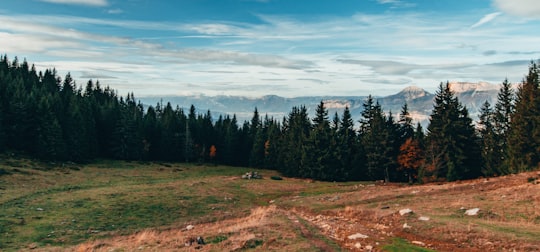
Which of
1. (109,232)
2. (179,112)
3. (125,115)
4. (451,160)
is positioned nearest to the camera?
(109,232)

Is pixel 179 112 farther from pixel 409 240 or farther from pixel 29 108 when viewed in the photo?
pixel 409 240

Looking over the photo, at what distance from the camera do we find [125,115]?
104 m

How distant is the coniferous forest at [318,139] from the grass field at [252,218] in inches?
841

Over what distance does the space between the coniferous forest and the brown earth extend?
81.6 feet

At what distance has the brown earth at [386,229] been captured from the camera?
20989 millimetres

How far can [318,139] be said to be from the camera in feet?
274

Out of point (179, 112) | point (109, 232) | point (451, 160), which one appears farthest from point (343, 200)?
point (179, 112)

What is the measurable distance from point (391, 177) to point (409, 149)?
27.2ft

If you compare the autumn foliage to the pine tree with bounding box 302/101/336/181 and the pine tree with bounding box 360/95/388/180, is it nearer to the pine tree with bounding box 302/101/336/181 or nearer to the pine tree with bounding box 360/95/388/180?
the pine tree with bounding box 360/95/388/180

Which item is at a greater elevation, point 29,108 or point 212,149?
point 29,108

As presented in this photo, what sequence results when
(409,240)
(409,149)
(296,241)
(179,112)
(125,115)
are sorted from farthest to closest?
(179,112), (125,115), (409,149), (409,240), (296,241)

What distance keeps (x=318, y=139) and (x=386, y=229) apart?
56.5 m

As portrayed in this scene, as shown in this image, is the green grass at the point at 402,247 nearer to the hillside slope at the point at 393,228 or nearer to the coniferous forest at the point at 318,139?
the hillside slope at the point at 393,228

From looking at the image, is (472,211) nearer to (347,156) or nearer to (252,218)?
(252,218)
